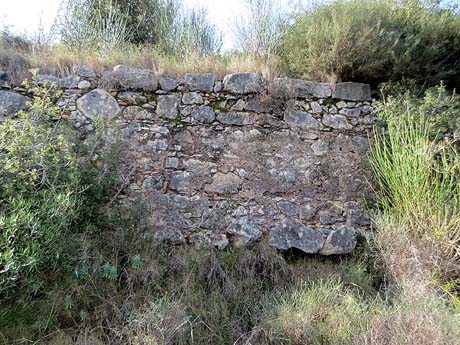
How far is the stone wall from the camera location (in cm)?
292

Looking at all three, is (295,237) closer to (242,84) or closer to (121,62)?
(242,84)

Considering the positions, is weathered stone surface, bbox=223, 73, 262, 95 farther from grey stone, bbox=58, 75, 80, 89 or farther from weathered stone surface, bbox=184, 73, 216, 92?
grey stone, bbox=58, 75, 80, 89

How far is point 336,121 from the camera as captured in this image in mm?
3221

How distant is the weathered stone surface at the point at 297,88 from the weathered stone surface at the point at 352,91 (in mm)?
95

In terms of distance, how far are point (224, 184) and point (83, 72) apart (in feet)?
5.79

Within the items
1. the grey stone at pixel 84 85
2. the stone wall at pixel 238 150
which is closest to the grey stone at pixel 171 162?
the stone wall at pixel 238 150

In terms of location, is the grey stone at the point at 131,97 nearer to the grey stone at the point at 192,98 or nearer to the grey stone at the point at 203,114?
the grey stone at the point at 192,98

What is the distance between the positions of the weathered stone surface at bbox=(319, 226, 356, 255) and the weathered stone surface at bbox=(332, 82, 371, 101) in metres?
1.39

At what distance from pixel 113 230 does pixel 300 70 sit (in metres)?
2.50

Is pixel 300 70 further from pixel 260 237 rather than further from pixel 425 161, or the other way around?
pixel 260 237

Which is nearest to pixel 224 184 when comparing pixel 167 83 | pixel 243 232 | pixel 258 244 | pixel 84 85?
pixel 243 232

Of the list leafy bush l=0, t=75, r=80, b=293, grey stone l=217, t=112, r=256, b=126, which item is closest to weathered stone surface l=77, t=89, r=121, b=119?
leafy bush l=0, t=75, r=80, b=293

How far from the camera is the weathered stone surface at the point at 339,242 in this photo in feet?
9.64

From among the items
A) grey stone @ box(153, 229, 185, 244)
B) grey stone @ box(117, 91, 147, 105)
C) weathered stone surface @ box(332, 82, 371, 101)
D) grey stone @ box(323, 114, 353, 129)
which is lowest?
grey stone @ box(153, 229, 185, 244)
